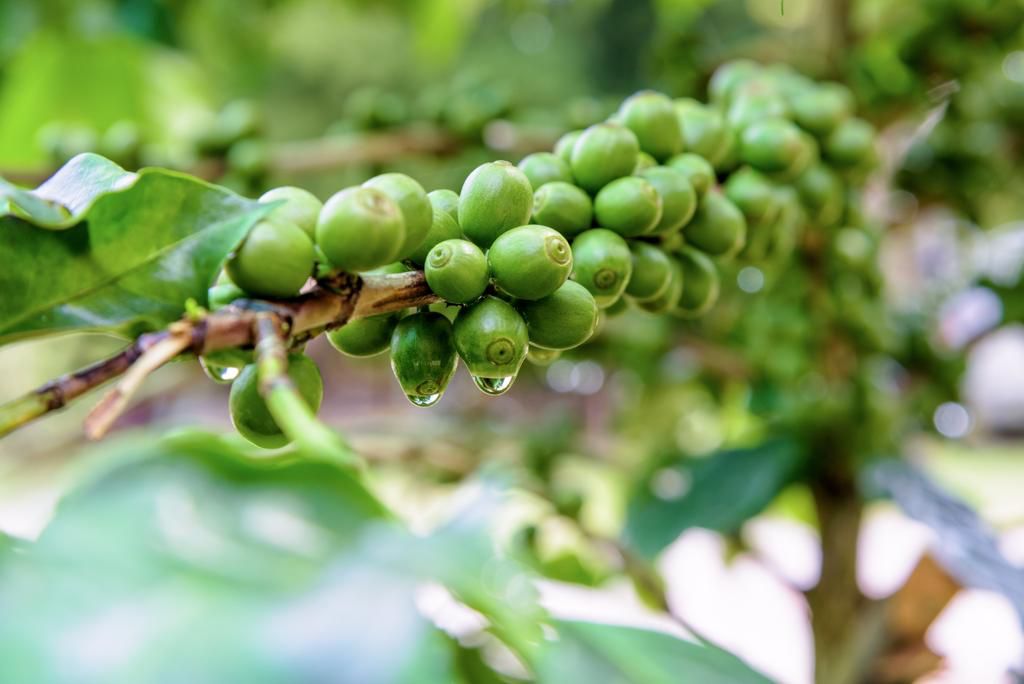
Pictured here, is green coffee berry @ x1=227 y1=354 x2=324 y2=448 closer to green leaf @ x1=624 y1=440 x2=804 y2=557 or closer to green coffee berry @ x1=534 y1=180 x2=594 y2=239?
green coffee berry @ x1=534 y1=180 x2=594 y2=239

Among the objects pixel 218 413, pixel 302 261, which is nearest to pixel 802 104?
pixel 302 261

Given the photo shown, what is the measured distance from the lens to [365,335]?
1.55 feet

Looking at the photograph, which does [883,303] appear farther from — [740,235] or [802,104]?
[740,235]

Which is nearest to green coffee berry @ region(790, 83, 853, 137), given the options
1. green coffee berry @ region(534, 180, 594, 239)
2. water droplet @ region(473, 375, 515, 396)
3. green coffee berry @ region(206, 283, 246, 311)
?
green coffee berry @ region(534, 180, 594, 239)

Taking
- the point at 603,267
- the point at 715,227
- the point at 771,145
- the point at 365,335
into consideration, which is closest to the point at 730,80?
the point at 771,145

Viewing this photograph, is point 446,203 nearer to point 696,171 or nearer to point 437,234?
point 437,234

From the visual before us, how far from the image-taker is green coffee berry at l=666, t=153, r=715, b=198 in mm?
584

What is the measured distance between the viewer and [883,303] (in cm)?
118

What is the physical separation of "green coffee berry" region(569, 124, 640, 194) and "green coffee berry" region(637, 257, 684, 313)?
0.07 meters

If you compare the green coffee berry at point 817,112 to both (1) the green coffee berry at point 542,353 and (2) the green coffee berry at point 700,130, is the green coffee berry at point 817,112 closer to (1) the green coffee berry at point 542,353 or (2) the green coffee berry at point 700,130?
(2) the green coffee berry at point 700,130

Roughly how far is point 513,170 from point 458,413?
4.61ft

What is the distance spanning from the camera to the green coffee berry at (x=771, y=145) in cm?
66

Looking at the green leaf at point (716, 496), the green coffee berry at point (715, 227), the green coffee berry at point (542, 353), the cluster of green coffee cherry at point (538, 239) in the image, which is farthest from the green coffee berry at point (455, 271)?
the green leaf at point (716, 496)

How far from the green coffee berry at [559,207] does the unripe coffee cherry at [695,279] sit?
4.4 inches
